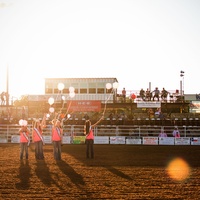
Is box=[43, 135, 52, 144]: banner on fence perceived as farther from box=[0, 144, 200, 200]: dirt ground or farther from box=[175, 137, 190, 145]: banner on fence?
box=[0, 144, 200, 200]: dirt ground

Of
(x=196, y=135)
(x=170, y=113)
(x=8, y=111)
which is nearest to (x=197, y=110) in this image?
(x=170, y=113)

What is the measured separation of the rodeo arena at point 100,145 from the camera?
8508 mm

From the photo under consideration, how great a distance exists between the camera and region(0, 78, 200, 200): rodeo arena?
27.9 feet

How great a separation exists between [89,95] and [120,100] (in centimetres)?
471

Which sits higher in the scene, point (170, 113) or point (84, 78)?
point (84, 78)

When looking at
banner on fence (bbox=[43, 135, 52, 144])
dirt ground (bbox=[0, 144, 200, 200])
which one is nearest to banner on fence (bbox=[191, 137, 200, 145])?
banner on fence (bbox=[43, 135, 52, 144])

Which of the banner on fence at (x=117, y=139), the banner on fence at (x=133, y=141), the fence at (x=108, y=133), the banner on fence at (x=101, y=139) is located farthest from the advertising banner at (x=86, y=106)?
the banner on fence at (x=133, y=141)

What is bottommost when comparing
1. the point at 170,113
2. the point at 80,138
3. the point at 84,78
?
the point at 80,138

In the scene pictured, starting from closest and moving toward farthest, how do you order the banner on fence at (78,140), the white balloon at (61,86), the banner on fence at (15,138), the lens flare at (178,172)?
the lens flare at (178,172), the banner on fence at (78,140), the banner on fence at (15,138), the white balloon at (61,86)

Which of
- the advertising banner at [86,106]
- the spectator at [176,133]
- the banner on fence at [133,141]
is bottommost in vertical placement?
the banner on fence at [133,141]

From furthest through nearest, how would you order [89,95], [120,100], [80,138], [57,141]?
[89,95] → [120,100] → [80,138] → [57,141]

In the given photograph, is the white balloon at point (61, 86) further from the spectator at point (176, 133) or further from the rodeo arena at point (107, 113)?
the spectator at point (176, 133)

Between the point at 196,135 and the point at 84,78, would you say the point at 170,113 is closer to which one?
the point at 196,135

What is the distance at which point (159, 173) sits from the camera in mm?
10930
